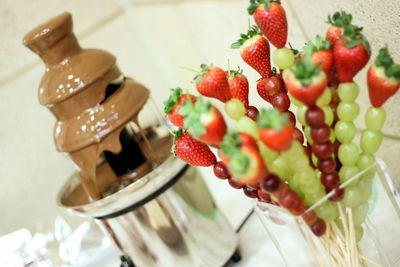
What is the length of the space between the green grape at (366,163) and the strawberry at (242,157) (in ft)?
0.47

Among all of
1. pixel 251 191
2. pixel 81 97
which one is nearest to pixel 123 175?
pixel 81 97

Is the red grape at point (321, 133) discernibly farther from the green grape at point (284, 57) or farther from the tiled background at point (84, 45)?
the tiled background at point (84, 45)

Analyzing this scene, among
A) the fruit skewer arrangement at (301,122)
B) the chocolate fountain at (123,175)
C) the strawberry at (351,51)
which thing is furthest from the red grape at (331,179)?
the chocolate fountain at (123,175)

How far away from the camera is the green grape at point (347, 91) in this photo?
44 centimetres

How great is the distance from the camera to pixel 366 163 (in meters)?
0.48

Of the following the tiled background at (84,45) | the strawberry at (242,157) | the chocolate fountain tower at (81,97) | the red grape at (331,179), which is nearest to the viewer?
the strawberry at (242,157)

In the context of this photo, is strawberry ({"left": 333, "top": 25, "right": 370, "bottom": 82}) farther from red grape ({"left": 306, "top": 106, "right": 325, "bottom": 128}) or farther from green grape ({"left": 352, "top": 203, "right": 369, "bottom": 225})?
green grape ({"left": 352, "top": 203, "right": 369, "bottom": 225})

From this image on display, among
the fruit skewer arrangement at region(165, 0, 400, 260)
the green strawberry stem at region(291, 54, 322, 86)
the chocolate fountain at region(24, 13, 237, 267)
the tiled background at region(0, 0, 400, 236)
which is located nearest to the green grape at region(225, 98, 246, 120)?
the fruit skewer arrangement at region(165, 0, 400, 260)

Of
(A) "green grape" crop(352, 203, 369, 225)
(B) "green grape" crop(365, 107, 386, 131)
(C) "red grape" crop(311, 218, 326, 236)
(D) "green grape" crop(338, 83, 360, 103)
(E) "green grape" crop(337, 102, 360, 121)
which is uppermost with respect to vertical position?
(D) "green grape" crop(338, 83, 360, 103)

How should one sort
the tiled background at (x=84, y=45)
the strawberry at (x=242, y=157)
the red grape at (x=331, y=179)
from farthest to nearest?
1. the tiled background at (x=84, y=45)
2. the red grape at (x=331, y=179)
3. the strawberry at (x=242, y=157)

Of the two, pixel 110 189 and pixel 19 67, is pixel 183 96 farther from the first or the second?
pixel 19 67

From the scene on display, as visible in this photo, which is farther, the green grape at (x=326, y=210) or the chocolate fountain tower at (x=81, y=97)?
the chocolate fountain tower at (x=81, y=97)

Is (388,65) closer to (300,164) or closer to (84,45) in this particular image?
(300,164)

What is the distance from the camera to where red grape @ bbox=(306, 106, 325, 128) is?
1.37 feet
